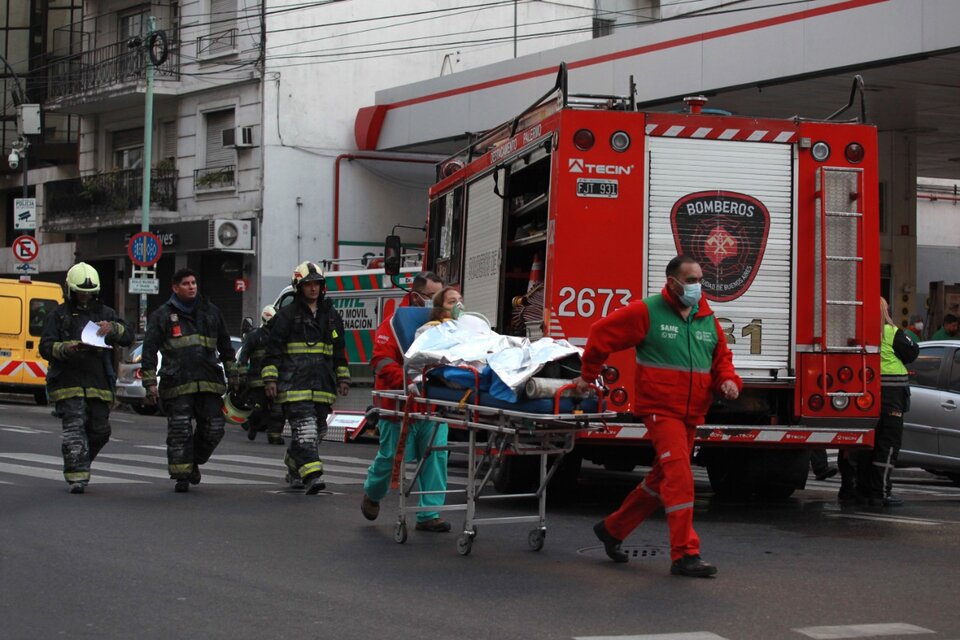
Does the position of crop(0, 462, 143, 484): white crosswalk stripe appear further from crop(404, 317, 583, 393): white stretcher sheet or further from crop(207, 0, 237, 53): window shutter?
crop(207, 0, 237, 53): window shutter

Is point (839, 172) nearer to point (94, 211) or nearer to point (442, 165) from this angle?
point (442, 165)

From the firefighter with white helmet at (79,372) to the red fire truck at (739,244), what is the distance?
11.6 feet

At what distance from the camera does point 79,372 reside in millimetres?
11305

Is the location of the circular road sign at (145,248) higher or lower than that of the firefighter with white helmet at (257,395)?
higher

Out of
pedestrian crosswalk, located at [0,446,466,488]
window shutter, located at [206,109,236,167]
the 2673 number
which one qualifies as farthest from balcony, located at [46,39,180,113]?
the 2673 number

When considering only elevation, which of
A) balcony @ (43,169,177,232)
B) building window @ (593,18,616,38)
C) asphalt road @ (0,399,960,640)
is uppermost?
building window @ (593,18,616,38)

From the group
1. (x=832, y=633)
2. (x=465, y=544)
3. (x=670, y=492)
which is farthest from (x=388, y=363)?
(x=832, y=633)

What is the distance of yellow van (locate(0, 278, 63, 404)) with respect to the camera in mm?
26125

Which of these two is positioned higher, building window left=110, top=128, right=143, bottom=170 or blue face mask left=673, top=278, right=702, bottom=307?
building window left=110, top=128, right=143, bottom=170

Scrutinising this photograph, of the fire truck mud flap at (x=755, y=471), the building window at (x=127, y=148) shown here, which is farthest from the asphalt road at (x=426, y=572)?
the building window at (x=127, y=148)

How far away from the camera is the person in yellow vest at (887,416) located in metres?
11.7

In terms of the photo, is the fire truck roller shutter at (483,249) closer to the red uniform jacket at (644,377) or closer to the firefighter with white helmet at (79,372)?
the firefighter with white helmet at (79,372)

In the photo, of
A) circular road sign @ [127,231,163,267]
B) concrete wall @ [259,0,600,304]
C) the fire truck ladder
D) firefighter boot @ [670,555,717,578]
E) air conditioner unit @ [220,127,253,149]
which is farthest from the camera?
air conditioner unit @ [220,127,253,149]

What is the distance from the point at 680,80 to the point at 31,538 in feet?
49.0
